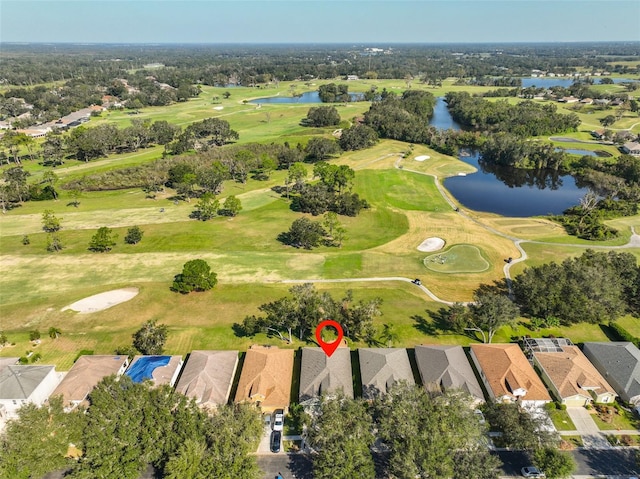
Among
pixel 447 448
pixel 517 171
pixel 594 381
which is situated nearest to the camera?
pixel 447 448

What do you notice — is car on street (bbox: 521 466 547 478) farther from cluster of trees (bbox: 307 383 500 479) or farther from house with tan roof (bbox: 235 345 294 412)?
house with tan roof (bbox: 235 345 294 412)

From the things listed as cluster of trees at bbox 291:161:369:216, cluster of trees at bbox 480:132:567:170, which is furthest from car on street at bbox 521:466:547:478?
cluster of trees at bbox 480:132:567:170

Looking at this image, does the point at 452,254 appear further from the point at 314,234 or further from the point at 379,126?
the point at 379,126

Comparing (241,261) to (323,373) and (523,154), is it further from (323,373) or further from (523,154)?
(523,154)

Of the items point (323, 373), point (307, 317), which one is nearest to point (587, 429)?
point (323, 373)

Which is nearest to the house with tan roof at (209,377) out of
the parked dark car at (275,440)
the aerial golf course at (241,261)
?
the aerial golf course at (241,261)

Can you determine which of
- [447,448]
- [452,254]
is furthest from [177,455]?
[452,254]
